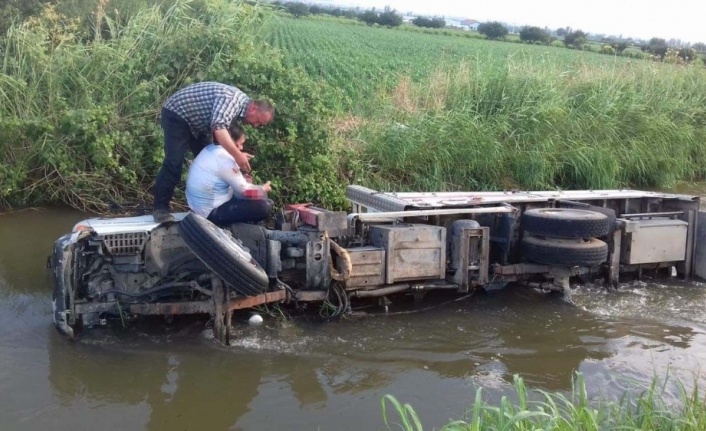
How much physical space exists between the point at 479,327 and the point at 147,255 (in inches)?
118

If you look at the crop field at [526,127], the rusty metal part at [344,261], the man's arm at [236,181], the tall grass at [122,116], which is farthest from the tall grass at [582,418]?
the crop field at [526,127]

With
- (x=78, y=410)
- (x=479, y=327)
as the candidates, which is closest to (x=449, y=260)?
(x=479, y=327)

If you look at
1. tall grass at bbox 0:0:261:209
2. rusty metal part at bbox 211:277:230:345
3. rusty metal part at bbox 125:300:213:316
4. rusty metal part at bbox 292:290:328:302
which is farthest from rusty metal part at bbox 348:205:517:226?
tall grass at bbox 0:0:261:209

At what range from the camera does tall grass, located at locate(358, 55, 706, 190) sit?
474 inches

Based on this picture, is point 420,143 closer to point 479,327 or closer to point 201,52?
point 201,52

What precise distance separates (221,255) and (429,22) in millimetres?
79915

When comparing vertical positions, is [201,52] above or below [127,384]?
above

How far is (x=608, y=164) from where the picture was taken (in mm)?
13438

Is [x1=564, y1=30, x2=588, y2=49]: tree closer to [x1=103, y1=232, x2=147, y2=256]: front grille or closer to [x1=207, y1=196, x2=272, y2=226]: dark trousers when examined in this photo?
[x1=207, y1=196, x2=272, y2=226]: dark trousers

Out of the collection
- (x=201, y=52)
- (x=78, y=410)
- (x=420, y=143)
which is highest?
(x=201, y=52)

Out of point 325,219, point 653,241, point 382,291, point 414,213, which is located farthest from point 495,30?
point 325,219

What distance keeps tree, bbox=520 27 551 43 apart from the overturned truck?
59378 mm

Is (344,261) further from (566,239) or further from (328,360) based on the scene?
(566,239)

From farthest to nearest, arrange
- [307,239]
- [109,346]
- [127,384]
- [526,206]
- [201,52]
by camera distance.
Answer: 1. [201,52]
2. [526,206]
3. [307,239]
4. [109,346]
5. [127,384]
